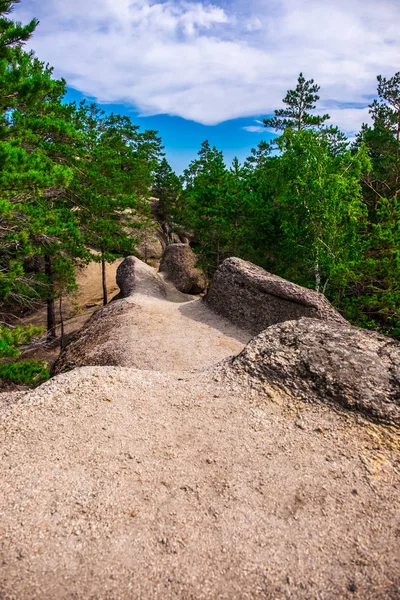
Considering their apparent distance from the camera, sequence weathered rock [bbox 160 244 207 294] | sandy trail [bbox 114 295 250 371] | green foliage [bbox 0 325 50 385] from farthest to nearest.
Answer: weathered rock [bbox 160 244 207 294] → sandy trail [bbox 114 295 250 371] → green foliage [bbox 0 325 50 385]

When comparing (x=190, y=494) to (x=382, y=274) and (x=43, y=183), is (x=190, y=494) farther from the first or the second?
(x=382, y=274)

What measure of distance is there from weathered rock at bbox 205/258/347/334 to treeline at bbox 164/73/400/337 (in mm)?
3357

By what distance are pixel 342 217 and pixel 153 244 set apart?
26505 mm

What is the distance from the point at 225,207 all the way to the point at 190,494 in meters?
21.3

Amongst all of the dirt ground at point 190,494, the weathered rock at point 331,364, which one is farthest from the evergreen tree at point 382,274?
the dirt ground at point 190,494

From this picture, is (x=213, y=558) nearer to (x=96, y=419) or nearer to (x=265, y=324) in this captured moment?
(x=96, y=419)

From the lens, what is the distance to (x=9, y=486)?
5.76 m

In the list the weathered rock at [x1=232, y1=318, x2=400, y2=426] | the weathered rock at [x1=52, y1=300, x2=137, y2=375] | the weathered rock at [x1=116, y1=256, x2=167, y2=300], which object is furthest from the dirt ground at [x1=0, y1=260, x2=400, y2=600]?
the weathered rock at [x1=116, y1=256, x2=167, y2=300]

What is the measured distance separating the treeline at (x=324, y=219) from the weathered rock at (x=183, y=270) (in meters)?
1.09

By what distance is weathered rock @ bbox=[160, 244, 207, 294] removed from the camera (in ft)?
89.2

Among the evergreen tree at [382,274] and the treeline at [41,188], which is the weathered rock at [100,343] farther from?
the evergreen tree at [382,274]

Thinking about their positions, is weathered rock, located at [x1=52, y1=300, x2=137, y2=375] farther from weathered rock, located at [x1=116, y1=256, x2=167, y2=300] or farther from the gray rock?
the gray rock

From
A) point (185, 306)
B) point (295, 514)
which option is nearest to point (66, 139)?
point (185, 306)

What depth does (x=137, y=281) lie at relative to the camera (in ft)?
74.0
